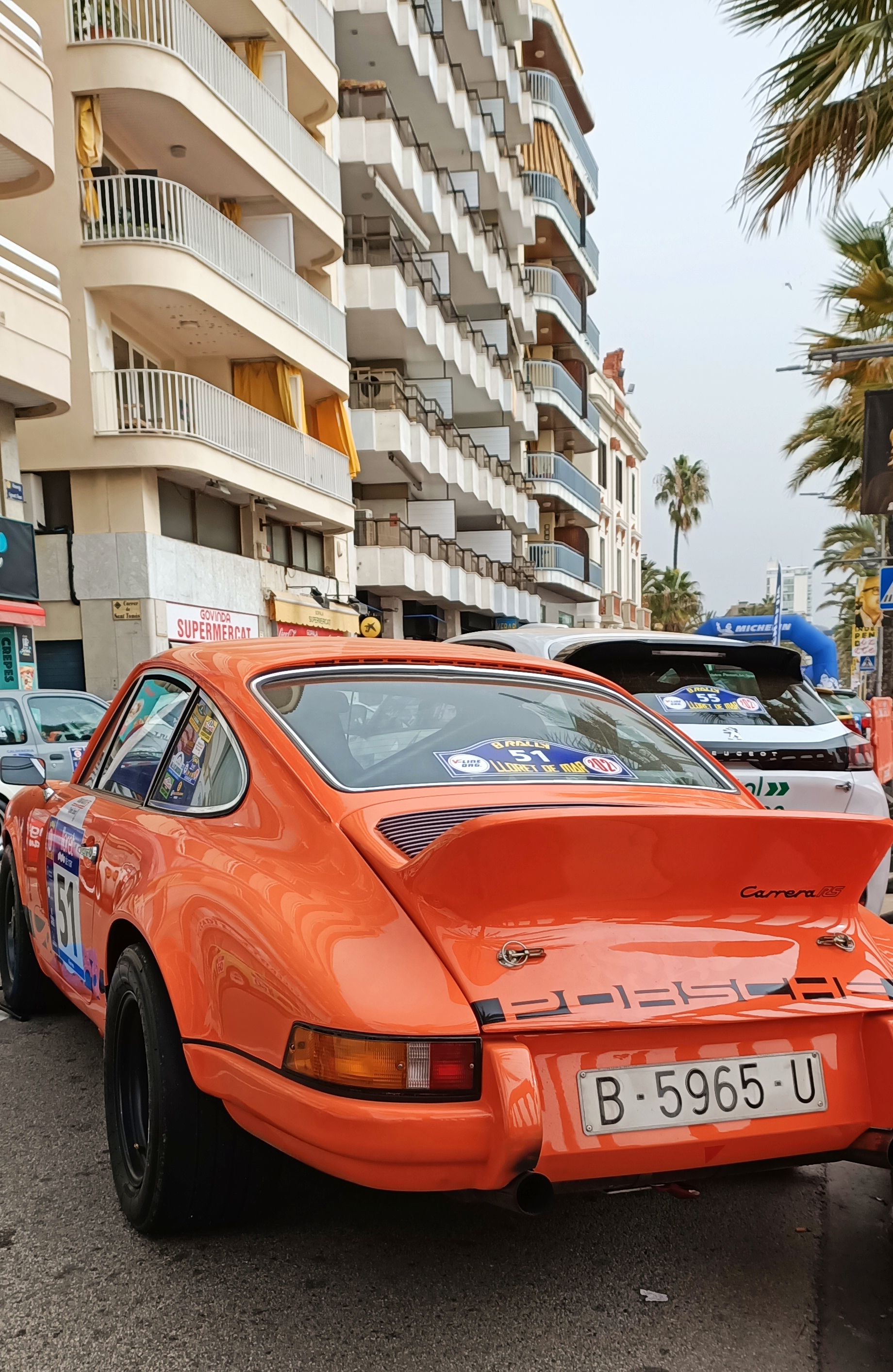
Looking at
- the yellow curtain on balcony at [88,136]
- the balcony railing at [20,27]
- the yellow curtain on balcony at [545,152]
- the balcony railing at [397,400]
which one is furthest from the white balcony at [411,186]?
the balcony railing at [20,27]

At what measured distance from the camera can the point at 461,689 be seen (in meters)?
3.37

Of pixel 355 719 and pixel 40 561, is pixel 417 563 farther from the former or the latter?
pixel 355 719

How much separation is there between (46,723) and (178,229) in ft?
33.9

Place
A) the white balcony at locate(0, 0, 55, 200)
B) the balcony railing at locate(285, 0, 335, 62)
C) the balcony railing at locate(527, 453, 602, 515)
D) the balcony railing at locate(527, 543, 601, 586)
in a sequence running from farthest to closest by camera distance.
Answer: the balcony railing at locate(527, 543, 601, 586) < the balcony railing at locate(527, 453, 602, 515) < the balcony railing at locate(285, 0, 335, 62) < the white balcony at locate(0, 0, 55, 200)

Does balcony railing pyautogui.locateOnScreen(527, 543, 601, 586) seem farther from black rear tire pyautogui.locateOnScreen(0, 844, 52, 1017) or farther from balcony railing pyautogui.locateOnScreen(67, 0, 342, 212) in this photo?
black rear tire pyautogui.locateOnScreen(0, 844, 52, 1017)

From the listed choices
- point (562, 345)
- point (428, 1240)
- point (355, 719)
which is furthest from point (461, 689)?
point (562, 345)

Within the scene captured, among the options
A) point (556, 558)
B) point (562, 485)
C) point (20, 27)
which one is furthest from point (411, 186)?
point (556, 558)

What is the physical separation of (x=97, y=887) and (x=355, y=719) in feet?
3.02

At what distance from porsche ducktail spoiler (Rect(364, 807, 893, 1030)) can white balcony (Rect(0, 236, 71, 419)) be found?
13.8 meters

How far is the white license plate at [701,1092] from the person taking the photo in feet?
7.06

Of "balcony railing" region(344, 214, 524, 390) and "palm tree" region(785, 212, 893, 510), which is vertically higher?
"balcony railing" region(344, 214, 524, 390)

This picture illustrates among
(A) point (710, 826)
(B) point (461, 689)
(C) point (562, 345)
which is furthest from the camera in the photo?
(C) point (562, 345)

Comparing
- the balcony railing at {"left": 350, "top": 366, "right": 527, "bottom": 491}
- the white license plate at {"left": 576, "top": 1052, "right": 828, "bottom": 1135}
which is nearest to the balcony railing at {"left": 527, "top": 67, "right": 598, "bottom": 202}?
the balcony railing at {"left": 350, "top": 366, "right": 527, "bottom": 491}

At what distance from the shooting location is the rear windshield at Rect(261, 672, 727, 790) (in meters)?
2.89
